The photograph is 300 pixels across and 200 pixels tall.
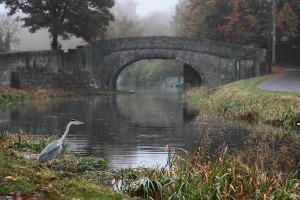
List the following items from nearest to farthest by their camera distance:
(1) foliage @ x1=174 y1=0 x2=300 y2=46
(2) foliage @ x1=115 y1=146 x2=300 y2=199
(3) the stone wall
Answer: (2) foliage @ x1=115 y1=146 x2=300 y2=199, (3) the stone wall, (1) foliage @ x1=174 y1=0 x2=300 y2=46

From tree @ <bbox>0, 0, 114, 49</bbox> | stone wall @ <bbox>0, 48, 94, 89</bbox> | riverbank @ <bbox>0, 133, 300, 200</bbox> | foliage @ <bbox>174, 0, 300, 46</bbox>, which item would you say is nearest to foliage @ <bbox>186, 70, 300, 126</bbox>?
riverbank @ <bbox>0, 133, 300, 200</bbox>

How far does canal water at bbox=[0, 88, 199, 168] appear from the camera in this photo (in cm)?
1603

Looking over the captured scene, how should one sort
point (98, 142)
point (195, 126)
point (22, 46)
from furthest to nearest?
point (22, 46)
point (195, 126)
point (98, 142)

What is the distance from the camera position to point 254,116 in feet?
82.2

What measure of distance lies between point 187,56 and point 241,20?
6.38 metres

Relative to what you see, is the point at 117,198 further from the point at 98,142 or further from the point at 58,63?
the point at 58,63

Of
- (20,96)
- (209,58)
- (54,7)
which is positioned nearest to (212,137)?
(20,96)

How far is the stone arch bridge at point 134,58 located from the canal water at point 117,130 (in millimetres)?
17357

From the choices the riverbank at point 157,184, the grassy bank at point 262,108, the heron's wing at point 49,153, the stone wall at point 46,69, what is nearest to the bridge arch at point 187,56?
the stone wall at point 46,69

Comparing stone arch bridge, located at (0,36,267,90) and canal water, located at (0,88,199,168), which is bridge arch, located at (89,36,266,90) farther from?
canal water, located at (0,88,199,168)

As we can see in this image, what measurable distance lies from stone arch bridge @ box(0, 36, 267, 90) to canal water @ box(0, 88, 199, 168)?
17357 mm

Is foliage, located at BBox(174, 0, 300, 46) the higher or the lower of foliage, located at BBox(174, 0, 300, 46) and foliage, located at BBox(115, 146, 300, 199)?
the higher

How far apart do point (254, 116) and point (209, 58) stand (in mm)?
29503

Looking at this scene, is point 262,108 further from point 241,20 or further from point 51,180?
point 241,20
